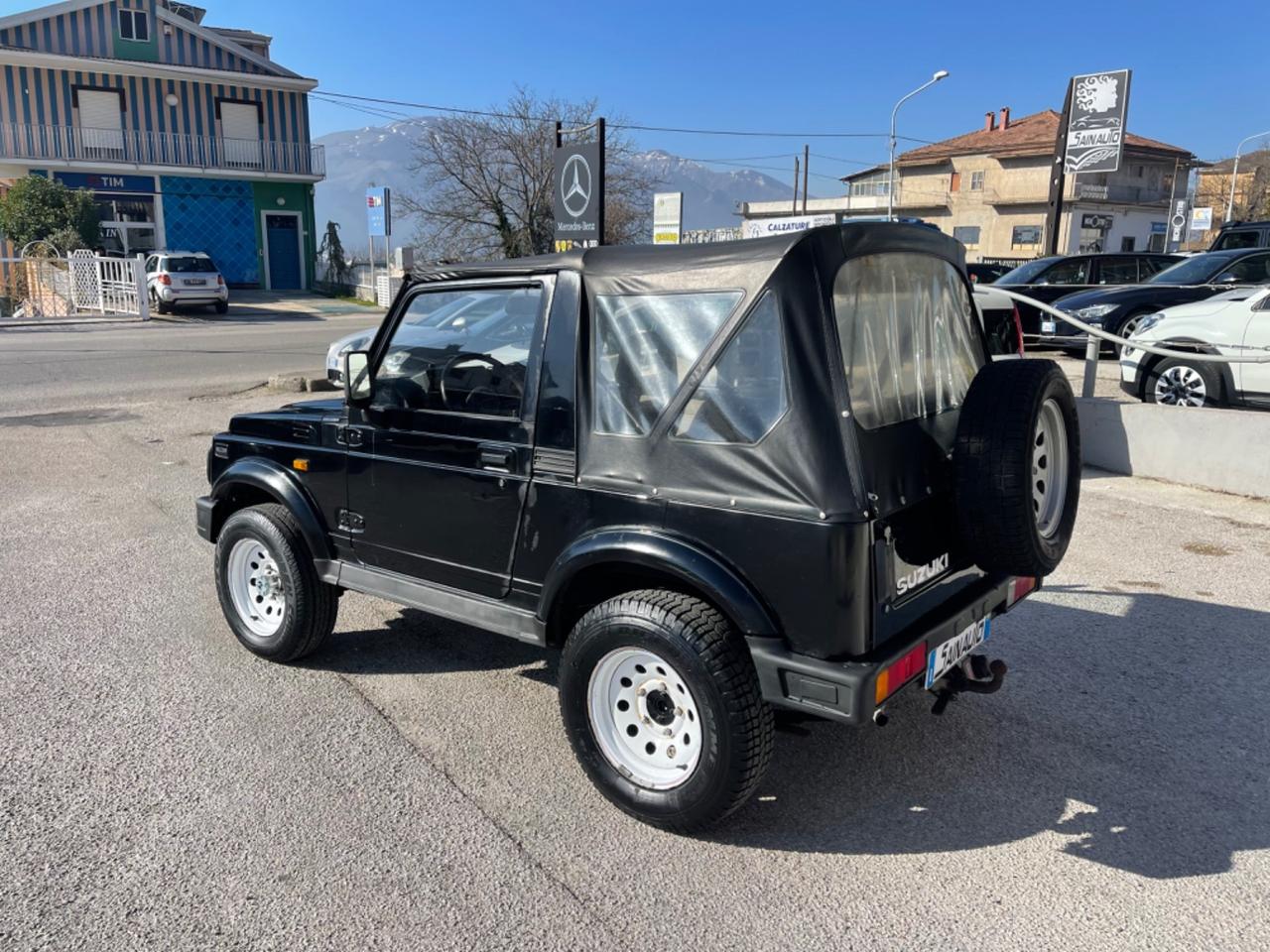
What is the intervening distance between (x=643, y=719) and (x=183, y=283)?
2651 cm

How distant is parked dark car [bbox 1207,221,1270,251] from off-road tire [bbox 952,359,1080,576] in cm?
1561

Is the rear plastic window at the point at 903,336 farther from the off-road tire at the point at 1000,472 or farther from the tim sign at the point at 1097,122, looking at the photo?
the tim sign at the point at 1097,122

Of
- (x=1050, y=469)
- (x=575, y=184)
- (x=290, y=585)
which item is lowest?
(x=290, y=585)

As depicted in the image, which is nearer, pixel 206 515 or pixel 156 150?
pixel 206 515

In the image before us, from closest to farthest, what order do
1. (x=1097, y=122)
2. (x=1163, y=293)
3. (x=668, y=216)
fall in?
(x=1163, y=293), (x=1097, y=122), (x=668, y=216)

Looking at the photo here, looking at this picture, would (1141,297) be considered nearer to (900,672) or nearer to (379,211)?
(900,672)

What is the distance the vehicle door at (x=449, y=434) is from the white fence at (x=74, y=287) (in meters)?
24.3

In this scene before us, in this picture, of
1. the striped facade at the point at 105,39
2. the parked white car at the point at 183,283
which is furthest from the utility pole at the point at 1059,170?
the striped facade at the point at 105,39

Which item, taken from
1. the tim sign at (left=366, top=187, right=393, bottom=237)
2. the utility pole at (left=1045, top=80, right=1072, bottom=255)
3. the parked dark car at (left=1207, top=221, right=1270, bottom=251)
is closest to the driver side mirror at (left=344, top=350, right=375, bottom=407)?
the parked dark car at (left=1207, top=221, right=1270, bottom=251)

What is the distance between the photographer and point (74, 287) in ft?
87.3

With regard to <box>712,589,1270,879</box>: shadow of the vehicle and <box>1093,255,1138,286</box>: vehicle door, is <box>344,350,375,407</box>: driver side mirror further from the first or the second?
<box>1093,255,1138,286</box>: vehicle door

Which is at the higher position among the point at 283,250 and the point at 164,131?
the point at 164,131

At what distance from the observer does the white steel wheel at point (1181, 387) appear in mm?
9008

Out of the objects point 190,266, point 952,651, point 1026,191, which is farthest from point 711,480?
point 1026,191
